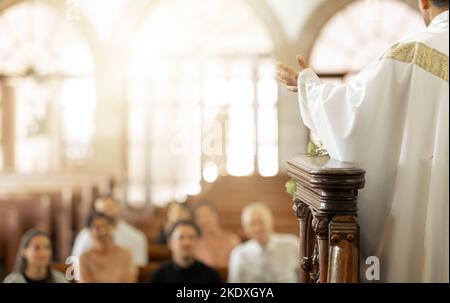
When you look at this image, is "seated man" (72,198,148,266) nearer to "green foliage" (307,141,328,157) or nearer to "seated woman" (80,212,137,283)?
"seated woman" (80,212,137,283)

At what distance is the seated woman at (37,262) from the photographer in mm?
3666

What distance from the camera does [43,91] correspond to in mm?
10422

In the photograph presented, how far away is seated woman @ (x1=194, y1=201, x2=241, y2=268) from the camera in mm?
6039

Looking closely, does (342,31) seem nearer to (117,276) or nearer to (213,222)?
(213,222)

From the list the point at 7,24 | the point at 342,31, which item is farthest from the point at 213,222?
the point at 7,24

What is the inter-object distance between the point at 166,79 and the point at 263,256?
5370mm

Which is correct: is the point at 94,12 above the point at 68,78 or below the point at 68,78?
above

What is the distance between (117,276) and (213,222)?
1.88m

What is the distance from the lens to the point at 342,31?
10.0 meters

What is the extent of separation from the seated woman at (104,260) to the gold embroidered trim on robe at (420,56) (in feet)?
6.65

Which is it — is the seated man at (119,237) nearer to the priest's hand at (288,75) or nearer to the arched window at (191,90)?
the priest's hand at (288,75)

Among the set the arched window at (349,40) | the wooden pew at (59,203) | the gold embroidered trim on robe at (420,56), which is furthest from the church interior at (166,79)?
the gold embroidered trim on robe at (420,56)

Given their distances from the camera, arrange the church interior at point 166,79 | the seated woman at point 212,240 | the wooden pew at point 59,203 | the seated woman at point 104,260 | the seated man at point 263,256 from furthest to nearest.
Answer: the church interior at point 166,79 < the wooden pew at point 59,203 < the seated woman at point 212,240 < the seated man at point 263,256 < the seated woman at point 104,260
